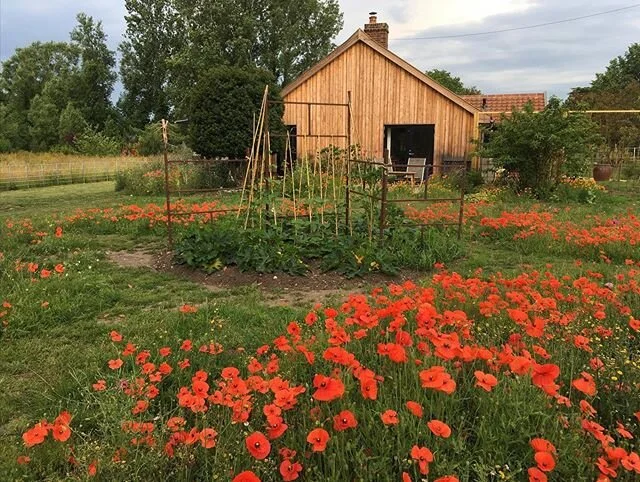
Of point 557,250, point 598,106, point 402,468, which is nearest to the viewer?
point 402,468

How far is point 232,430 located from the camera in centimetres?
196

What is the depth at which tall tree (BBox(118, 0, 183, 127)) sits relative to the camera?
36.7 metres

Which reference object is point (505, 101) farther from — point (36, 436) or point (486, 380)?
point (36, 436)

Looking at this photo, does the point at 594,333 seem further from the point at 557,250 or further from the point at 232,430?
the point at 557,250

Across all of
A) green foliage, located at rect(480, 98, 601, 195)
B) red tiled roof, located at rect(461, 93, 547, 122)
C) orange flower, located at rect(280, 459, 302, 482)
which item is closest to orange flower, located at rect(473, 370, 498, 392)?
orange flower, located at rect(280, 459, 302, 482)

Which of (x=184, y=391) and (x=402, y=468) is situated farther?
(x=184, y=391)

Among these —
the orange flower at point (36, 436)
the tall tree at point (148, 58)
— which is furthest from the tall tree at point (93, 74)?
the orange flower at point (36, 436)

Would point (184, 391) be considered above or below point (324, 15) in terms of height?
below

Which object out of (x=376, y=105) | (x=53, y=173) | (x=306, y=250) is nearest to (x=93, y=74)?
(x=53, y=173)

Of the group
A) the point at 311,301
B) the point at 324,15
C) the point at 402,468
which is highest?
the point at 324,15

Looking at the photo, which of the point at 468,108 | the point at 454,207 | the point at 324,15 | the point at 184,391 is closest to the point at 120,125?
the point at 324,15

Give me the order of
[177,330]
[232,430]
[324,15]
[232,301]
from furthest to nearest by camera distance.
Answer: [324,15], [232,301], [177,330], [232,430]

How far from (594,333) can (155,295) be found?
150 inches

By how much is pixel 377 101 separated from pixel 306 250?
11.3 m
